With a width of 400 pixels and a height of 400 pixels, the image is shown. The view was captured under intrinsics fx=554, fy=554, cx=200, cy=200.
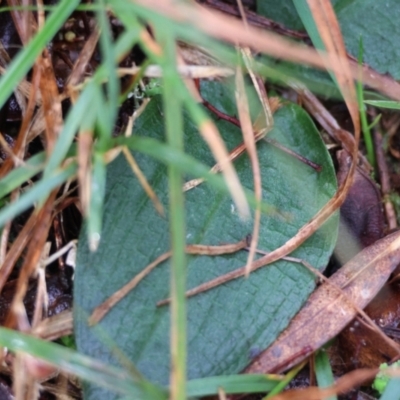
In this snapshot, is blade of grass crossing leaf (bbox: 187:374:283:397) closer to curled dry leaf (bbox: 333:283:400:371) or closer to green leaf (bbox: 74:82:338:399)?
green leaf (bbox: 74:82:338:399)

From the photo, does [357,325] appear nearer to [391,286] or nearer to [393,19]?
[391,286]

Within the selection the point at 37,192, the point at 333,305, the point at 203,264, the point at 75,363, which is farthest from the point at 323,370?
the point at 37,192

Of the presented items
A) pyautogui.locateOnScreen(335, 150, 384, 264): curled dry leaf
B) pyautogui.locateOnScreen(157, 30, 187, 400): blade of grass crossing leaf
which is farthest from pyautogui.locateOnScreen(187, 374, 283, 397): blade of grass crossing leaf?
pyautogui.locateOnScreen(335, 150, 384, 264): curled dry leaf

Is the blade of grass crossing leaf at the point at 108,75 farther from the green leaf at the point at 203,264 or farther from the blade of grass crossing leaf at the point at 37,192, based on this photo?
the green leaf at the point at 203,264

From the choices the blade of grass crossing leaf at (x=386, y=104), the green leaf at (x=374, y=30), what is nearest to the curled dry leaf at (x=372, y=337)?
the blade of grass crossing leaf at (x=386, y=104)

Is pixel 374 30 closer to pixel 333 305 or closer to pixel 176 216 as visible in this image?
pixel 333 305

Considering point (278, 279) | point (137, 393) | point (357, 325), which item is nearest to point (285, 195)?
point (278, 279)
